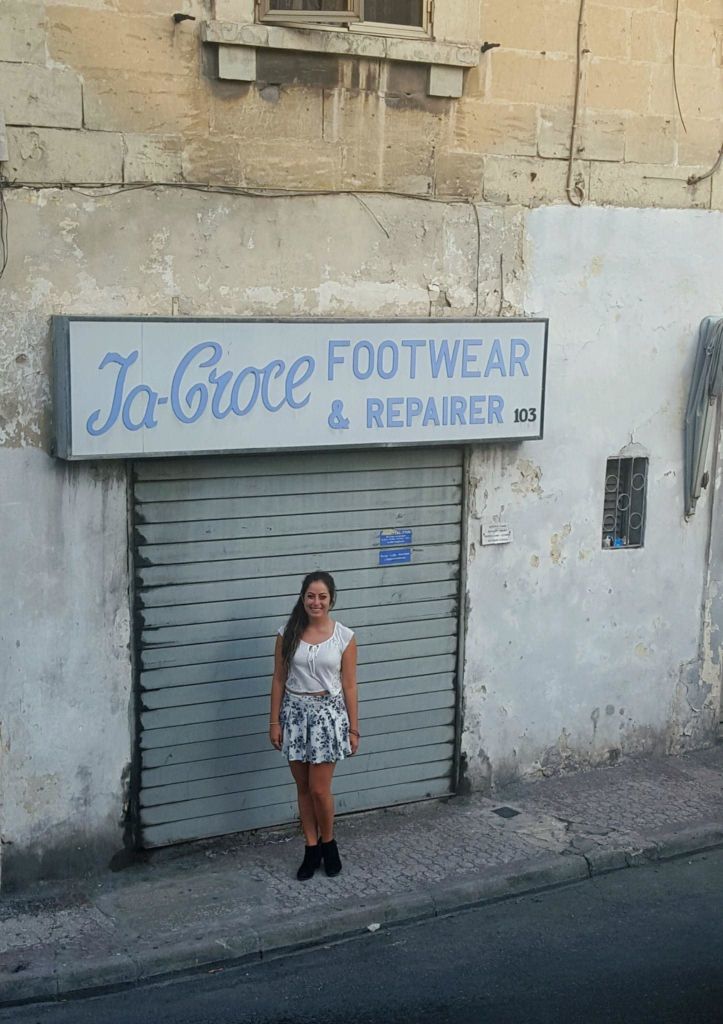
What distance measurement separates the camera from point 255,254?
7926 millimetres

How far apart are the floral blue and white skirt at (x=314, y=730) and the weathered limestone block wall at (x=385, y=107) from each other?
3118 millimetres

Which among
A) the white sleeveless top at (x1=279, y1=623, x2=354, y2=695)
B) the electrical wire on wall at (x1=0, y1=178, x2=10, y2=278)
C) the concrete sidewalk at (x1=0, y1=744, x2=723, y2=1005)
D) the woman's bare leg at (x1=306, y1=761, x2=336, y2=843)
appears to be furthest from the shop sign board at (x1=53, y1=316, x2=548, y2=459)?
the concrete sidewalk at (x1=0, y1=744, x2=723, y2=1005)

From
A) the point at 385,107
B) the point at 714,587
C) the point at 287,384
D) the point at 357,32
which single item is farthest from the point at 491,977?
the point at 357,32

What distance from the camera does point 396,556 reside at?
874 centimetres

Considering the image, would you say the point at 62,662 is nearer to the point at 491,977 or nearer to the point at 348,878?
the point at 348,878

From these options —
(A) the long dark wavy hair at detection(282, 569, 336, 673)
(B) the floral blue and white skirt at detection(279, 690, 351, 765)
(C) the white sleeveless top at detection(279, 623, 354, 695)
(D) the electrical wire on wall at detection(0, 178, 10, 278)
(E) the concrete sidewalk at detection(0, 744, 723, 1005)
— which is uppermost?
(D) the electrical wire on wall at detection(0, 178, 10, 278)

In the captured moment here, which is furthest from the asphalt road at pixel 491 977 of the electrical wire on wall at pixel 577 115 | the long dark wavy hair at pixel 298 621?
the electrical wire on wall at pixel 577 115

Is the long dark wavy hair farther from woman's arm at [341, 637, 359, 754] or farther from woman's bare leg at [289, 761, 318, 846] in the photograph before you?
woman's bare leg at [289, 761, 318, 846]

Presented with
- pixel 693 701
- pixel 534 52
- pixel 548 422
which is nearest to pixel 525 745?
pixel 693 701

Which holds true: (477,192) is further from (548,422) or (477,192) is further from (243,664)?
(243,664)

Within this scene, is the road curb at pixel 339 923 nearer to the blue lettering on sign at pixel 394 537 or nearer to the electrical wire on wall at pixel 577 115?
the blue lettering on sign at pixel 394 537

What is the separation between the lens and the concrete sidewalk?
690 centimetres

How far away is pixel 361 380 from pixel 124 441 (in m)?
1.61

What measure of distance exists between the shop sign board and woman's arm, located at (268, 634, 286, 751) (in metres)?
1.26
